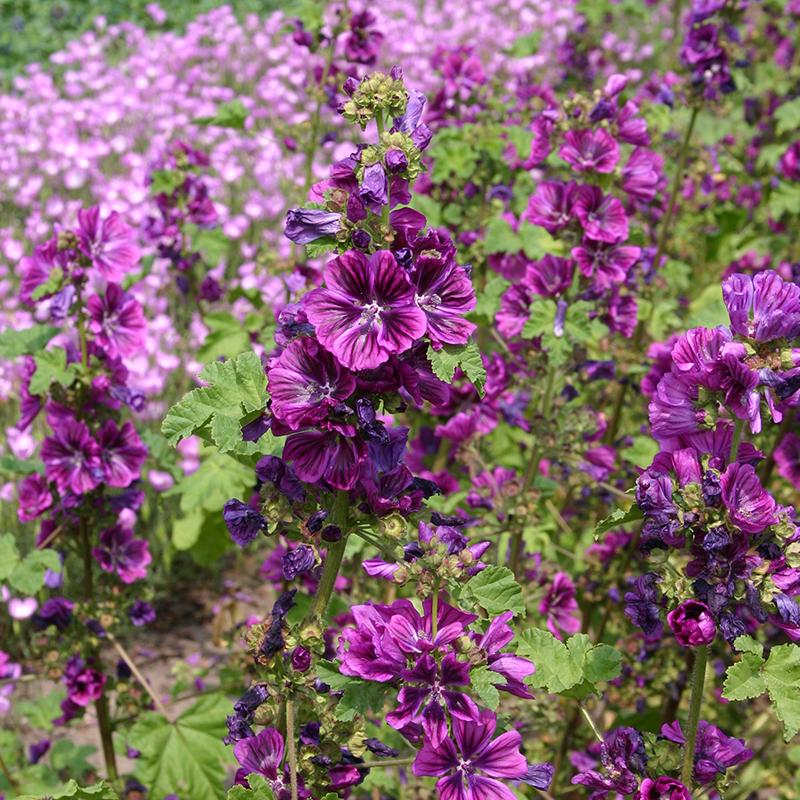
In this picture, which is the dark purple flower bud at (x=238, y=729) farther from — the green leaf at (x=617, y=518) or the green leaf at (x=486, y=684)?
the green leaf at (x=617, y=518)

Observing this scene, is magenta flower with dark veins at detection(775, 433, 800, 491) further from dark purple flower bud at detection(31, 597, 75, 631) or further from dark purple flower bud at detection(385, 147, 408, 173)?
dark purple flower bud at detection(31, 597, 75, 631)

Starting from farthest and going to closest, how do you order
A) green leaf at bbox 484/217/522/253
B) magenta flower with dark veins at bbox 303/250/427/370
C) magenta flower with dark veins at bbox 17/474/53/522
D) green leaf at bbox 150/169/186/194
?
green leaf at bbox 150/169/186/194 < green leaf at bbox 484/217/522/253 < magenta flower with dark veins at bbox 17/474/53/522 < magenta flower with dark veins at bbox 303/250/427/370

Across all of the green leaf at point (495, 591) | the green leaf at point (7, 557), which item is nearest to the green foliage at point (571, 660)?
the green leaf at point (495, 591)

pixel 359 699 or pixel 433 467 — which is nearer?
pixel 359 699

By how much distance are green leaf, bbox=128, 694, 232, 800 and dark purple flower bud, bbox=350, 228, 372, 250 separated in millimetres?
1915

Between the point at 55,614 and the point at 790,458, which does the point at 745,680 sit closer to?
the point at 790,458

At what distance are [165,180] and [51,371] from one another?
1.69m

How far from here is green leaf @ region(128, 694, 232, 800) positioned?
309 cm

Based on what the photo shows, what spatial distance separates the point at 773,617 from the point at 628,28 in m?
12.1

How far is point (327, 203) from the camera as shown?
69.3 inches

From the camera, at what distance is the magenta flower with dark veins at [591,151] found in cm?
296

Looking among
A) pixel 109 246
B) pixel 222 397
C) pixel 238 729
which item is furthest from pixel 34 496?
pixel 222 397

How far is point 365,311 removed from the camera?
1696 millimetres

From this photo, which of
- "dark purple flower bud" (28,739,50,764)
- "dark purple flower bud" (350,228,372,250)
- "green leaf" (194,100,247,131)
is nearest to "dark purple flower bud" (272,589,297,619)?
"dark purple flower bud" (350,228,372,250)
